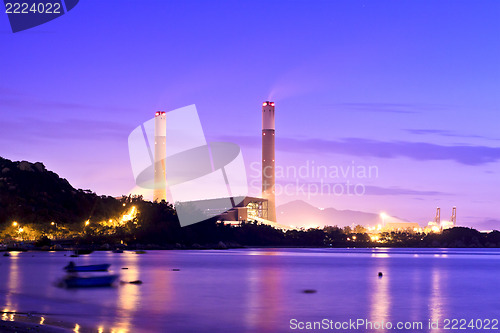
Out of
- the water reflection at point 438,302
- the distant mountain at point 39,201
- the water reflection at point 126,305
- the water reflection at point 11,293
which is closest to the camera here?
the water reflection at point 126,305

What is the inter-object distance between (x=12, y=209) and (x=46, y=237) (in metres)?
14.1

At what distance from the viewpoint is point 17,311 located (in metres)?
38.2

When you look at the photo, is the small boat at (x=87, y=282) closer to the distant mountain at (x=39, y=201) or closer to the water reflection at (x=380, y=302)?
the water reflection at (x=380, y=302)

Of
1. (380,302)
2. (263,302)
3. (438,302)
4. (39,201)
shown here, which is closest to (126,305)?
(263,302)

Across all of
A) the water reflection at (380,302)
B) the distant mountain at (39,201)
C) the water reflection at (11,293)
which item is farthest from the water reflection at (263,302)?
the distant mountain at (39,201)

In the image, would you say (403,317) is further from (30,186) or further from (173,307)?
(30,186)

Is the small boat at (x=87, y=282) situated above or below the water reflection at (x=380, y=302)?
above

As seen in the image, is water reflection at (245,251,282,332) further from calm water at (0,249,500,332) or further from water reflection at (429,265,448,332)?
water reflection at (429,265,448,332)

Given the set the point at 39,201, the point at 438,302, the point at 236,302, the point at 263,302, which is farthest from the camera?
the point at 39,201

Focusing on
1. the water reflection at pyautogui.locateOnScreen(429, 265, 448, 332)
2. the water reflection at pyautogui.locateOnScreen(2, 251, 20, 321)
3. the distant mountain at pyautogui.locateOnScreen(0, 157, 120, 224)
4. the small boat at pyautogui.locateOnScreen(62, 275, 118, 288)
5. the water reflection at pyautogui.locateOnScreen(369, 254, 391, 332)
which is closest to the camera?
the water reflection at pyautogui.locateOnScreen(2, 251, 20, 321)

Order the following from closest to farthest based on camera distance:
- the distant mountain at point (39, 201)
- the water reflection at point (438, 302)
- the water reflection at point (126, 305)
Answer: the water reflection at point (126, 305) → the water reflection at point (438, 302) → the distant mountain at point (39, 201)

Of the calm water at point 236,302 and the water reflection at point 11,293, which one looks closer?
the water reflection at point 11,293

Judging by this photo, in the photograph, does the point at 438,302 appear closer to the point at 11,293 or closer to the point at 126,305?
the point at 126,305

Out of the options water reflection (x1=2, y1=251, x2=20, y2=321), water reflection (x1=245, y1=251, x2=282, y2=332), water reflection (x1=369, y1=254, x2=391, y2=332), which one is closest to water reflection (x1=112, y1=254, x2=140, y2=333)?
water reflection (x1=2, y1=251, x2=20, y2=321)
